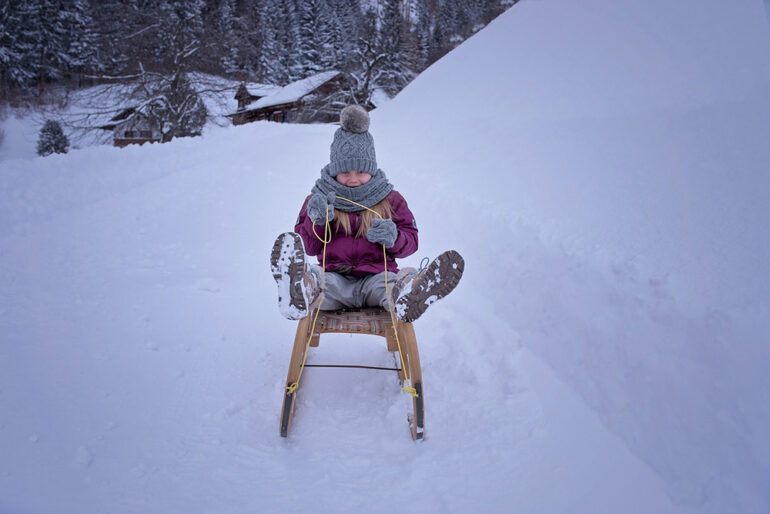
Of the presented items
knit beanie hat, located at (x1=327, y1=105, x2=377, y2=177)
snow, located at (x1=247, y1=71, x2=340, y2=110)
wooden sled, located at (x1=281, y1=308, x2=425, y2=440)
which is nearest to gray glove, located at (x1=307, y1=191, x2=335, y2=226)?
knit beanie hat, located at (x1=327, y1=105, x2=377, y2=177)

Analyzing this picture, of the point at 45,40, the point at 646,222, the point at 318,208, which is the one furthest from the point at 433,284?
the point at 45,40

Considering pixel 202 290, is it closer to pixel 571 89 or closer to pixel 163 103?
pixel 571 89

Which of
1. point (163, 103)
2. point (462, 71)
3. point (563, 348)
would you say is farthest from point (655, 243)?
point (163, 103)

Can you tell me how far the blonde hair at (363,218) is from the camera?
7.20 feet

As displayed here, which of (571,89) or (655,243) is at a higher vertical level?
(571,89)

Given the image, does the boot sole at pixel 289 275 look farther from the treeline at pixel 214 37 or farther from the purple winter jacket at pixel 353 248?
the treeline at pixel 214 37

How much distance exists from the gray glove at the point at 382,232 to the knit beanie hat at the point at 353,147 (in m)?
0.36

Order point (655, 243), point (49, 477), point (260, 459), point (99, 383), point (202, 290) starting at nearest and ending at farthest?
1. point (49, 477)
2. point (260, 459)
3. point (99, 383)
4. point (655, 243)
5. point (202, 290)

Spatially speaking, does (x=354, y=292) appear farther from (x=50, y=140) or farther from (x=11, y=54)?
(x=11, y=54)

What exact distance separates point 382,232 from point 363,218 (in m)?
0.25

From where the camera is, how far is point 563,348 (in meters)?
2.34

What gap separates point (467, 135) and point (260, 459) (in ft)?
18.5

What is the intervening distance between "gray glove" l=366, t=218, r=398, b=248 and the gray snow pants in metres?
0.22

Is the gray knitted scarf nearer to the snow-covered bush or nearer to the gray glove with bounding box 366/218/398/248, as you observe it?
the gray glove with bounding box 366/218/398/248
